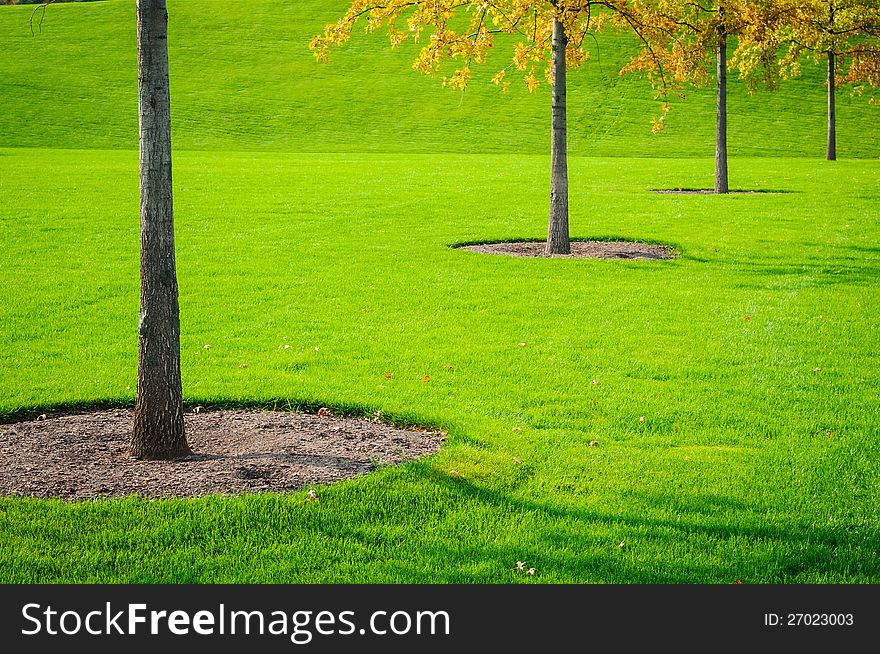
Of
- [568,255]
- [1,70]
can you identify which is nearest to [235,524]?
[568,255]

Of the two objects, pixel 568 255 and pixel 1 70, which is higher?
pixel 1 70

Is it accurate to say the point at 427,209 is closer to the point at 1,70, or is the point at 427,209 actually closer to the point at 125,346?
the point at 125,346

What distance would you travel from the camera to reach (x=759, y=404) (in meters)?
7.80

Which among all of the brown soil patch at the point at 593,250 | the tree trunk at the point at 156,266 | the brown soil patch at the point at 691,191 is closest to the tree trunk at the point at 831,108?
the brown soil patch at the point at 691,191

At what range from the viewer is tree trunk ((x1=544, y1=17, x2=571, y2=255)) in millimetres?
15250

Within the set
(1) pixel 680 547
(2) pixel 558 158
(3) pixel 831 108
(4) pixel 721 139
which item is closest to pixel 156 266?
(1) pixel 680 547

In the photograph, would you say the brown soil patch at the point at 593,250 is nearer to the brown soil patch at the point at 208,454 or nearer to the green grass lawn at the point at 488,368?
the green grass lawn at the point at 488,368

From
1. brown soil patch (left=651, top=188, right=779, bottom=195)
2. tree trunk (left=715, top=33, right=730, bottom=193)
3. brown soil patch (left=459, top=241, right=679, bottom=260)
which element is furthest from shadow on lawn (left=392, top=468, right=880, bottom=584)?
tree trunk (left=715, top=33, right=730, bottom=193)

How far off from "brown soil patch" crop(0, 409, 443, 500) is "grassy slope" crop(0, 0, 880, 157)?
42.7m

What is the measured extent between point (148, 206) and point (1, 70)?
67.0m

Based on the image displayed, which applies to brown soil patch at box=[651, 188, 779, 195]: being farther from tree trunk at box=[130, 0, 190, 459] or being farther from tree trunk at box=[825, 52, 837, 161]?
tree trunk at box=[130, 0, 190, 459]

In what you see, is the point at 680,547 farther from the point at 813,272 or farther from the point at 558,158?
the point at 558,158

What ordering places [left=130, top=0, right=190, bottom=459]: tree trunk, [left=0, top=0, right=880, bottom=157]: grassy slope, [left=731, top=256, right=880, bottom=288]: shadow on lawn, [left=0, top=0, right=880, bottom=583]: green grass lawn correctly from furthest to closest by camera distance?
[left=0, top=0, right=880, bottom=157]: grassy slope
[left=731, top=256, right=880, bottom=288]: shadow on lawn
[left=130, top=0, right=190, bottom=459]: tree trunk
[left=0, top=0, right=880, bottom=583]: green grass lawn

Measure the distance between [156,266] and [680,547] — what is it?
3943 millimetres
